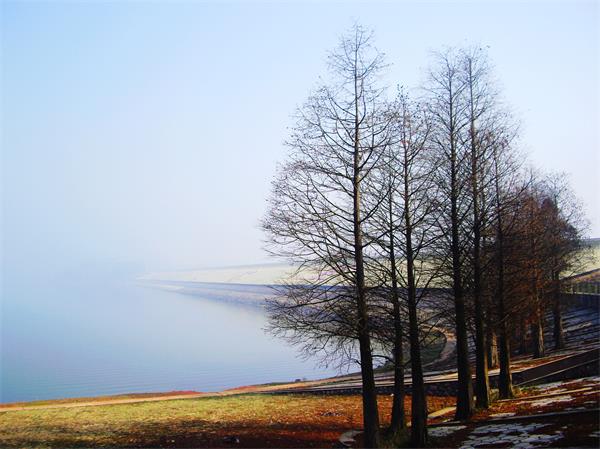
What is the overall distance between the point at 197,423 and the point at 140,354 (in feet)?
174

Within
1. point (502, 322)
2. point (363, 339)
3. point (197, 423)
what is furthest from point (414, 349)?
point (197, 423)

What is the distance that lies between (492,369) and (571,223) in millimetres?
12531

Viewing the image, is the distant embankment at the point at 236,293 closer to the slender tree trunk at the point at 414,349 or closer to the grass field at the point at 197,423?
the grass field at the point at 197,423

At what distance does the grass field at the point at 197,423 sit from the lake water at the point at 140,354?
16.8m

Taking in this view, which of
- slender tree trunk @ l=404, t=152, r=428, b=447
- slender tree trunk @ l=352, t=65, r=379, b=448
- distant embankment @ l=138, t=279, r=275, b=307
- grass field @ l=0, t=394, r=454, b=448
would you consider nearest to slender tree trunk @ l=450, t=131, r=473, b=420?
slender tree trunk @ l=404, t=152, r=428, b=447

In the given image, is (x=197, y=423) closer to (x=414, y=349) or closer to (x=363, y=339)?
(x=414, y=349)

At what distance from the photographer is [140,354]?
70812 millimetres

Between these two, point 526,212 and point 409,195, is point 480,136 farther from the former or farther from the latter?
point 526,212

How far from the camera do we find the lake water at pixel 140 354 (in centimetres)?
5148

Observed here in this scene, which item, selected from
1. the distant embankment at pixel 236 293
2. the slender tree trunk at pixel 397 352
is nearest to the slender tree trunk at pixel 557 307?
the slender tree trunk at pixel 397 352

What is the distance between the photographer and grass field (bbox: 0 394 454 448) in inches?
704

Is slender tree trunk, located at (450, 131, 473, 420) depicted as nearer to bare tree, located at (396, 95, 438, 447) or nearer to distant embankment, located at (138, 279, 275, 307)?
bare tree, located at (396, 95, 438, 447)

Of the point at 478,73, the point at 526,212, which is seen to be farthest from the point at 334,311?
the point at 526,212

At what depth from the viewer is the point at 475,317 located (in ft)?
61.3
